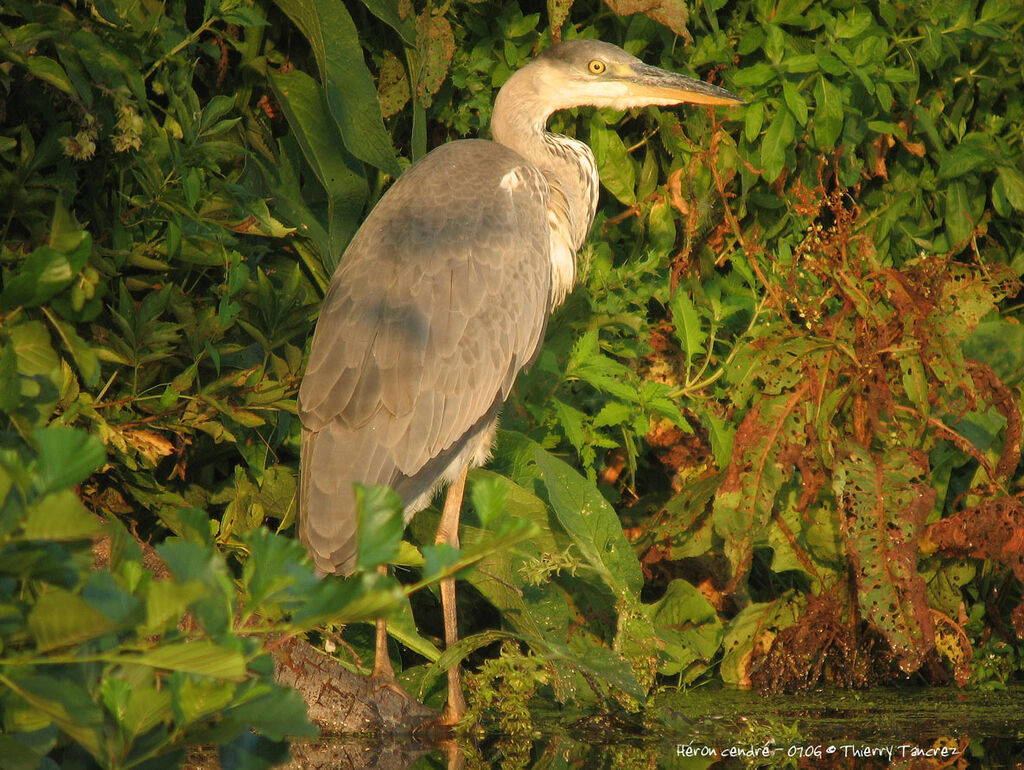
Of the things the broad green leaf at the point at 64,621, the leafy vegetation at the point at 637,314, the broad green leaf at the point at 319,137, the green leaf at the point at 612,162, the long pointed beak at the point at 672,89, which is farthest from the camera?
the green leaf at the point at 612,162

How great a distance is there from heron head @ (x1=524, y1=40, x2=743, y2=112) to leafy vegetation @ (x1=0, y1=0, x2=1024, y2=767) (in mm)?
204

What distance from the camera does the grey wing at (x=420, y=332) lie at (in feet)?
11.6

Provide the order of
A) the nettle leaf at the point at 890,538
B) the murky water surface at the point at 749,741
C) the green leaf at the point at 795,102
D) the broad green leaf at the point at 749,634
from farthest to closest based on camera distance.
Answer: the green leaf at the point at 795,102 < the broad green leaf at the point at 749,634 < the nettle leaf at the point at 890,538 < the murky water surface at the point at 749,741

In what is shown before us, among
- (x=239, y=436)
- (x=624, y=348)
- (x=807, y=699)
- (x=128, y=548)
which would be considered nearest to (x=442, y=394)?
(x=239, y=436)

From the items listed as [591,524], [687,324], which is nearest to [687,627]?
[591,524]

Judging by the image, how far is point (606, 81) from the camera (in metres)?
4.43

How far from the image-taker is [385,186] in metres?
4.62

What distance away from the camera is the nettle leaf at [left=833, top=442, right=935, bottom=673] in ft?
12.5

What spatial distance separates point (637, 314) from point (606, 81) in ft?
2.86

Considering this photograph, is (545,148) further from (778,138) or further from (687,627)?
(687,627)

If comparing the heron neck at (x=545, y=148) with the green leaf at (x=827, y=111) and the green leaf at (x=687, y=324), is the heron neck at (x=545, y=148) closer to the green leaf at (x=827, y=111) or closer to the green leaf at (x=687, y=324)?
the green leaf at (x=687, y=324)

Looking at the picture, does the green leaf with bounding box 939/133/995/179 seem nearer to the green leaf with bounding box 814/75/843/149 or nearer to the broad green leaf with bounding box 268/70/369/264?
the green leaf with bounding box 814/75/843/149

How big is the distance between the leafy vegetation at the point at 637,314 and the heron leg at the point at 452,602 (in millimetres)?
83

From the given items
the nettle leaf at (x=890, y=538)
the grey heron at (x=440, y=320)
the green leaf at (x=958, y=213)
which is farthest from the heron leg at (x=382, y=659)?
the green leaf at (x=958, y=213)
